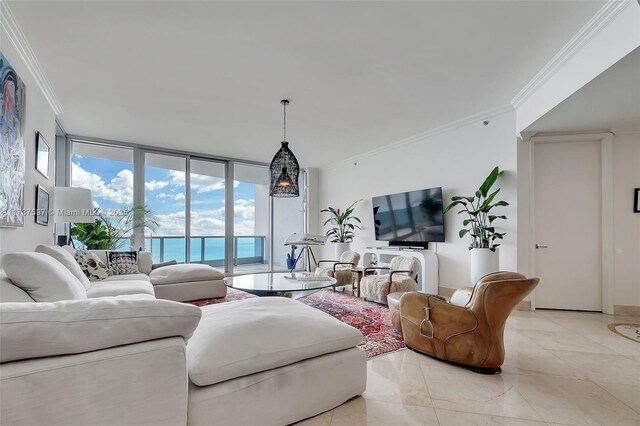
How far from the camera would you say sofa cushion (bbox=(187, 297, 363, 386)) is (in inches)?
55.0

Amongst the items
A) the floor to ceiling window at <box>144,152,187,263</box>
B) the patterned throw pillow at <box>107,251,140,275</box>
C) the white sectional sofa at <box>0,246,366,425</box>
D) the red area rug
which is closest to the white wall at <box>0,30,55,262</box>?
the patterned throw pillow at <box>107,251,140,275</box>

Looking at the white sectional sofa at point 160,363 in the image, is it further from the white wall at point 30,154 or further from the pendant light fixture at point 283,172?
the pendant light fixture at point 283,172

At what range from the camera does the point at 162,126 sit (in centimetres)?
471

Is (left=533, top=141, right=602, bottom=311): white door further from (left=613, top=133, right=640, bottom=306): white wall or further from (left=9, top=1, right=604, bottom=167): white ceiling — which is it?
(left=9, top=1, right=604, bottom=167): white ceiling

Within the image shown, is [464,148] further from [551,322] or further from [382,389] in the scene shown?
[382,389]

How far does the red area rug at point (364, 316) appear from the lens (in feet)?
8.96

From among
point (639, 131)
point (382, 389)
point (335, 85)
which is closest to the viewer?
point (382, 389)

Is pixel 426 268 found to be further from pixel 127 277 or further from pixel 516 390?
pixel 127 277

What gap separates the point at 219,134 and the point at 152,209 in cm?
212

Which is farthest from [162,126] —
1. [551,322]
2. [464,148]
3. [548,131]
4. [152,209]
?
[551,322]

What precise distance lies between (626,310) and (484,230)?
6.26 feet

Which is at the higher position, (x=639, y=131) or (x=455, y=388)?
(x=639, y=131)

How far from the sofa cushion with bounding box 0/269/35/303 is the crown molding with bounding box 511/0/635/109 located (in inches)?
166

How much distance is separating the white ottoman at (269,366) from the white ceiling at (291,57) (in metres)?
2.13
